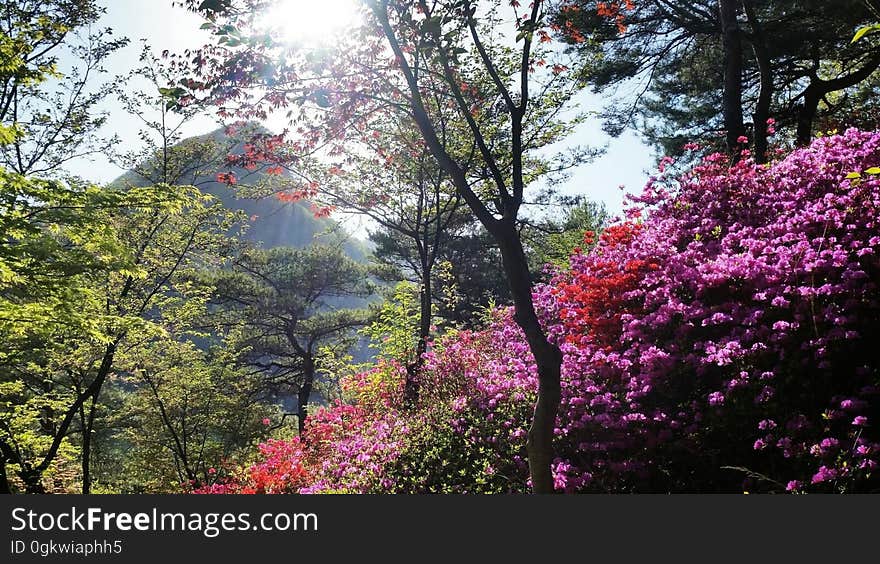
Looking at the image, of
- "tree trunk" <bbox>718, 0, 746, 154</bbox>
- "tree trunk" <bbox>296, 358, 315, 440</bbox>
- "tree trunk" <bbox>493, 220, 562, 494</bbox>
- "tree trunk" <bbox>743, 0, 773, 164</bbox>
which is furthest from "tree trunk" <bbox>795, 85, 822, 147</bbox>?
"tree trunk" <bbox>296, 358, 315, 440</bbox>

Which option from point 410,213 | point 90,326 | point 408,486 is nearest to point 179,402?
point 410,213

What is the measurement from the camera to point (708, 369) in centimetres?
482

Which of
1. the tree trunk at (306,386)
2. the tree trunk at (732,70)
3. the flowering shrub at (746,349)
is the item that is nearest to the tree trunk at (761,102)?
the tree trunk at (732,70)

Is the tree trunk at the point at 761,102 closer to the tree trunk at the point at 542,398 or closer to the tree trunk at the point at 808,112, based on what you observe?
the tree trunk at the point at 808,112

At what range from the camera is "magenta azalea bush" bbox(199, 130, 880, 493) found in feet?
13.3

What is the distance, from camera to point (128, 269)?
718cm

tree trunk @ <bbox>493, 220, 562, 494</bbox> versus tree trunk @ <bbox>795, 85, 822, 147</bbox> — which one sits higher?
tree trunk @ <bbox>795, 85, 822, 147</bbox>

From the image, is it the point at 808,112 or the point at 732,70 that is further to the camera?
the point at 808,112

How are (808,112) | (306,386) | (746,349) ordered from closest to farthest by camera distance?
(746,349) → (808,112) → (306,386)

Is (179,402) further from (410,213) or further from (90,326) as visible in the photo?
(90,326)

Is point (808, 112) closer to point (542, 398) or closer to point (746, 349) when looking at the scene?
point (746, 349)

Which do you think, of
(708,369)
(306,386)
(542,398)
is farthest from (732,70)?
(306,386)

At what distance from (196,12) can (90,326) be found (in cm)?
395

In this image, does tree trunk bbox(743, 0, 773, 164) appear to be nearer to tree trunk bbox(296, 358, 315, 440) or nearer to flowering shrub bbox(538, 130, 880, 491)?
flowering shrub bbox(538, 130, 880, 491)
